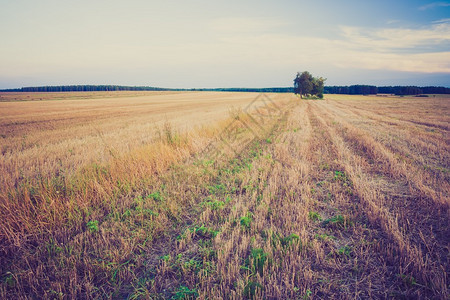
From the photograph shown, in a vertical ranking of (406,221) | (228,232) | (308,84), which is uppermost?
(308,84)

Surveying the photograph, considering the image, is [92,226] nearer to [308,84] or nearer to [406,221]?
[406,221]

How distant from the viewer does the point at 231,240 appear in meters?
3.23

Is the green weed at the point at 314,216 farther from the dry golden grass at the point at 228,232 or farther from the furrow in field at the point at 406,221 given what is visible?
the furrow in field at the point at 406,221

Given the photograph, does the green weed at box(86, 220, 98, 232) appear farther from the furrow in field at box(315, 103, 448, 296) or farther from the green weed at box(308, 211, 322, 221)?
the furrow in field at box(315, 103, 448, 296)

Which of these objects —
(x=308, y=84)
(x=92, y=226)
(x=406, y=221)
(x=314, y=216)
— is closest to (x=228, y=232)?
(x=314, y=216)

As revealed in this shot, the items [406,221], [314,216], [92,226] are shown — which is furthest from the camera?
[314,216]

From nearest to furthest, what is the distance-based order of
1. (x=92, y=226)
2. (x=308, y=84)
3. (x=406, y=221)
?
(x=92, y=226), (x=406, y=221), (x=308, y=84)

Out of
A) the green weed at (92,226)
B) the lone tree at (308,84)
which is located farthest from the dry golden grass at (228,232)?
the lone tree at (308,84)

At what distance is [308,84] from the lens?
70062 mm

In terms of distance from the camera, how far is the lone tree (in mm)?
70488

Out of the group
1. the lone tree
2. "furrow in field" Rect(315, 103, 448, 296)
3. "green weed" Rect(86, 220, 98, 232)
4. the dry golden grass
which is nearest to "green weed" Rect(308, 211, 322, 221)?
the dry golden grass

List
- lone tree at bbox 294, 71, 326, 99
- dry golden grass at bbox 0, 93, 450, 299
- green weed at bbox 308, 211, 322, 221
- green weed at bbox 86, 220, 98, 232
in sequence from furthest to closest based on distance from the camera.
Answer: lone tree at bbox 294, 71, 326, 99, green weed at bbox 308, 211, 322, 221, green weed at bbox 86, 220, 98, 232, dry golden grass at bbox 0, 93, 450, 299

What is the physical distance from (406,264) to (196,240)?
3101 millimetres

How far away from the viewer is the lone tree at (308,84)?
7049cm
